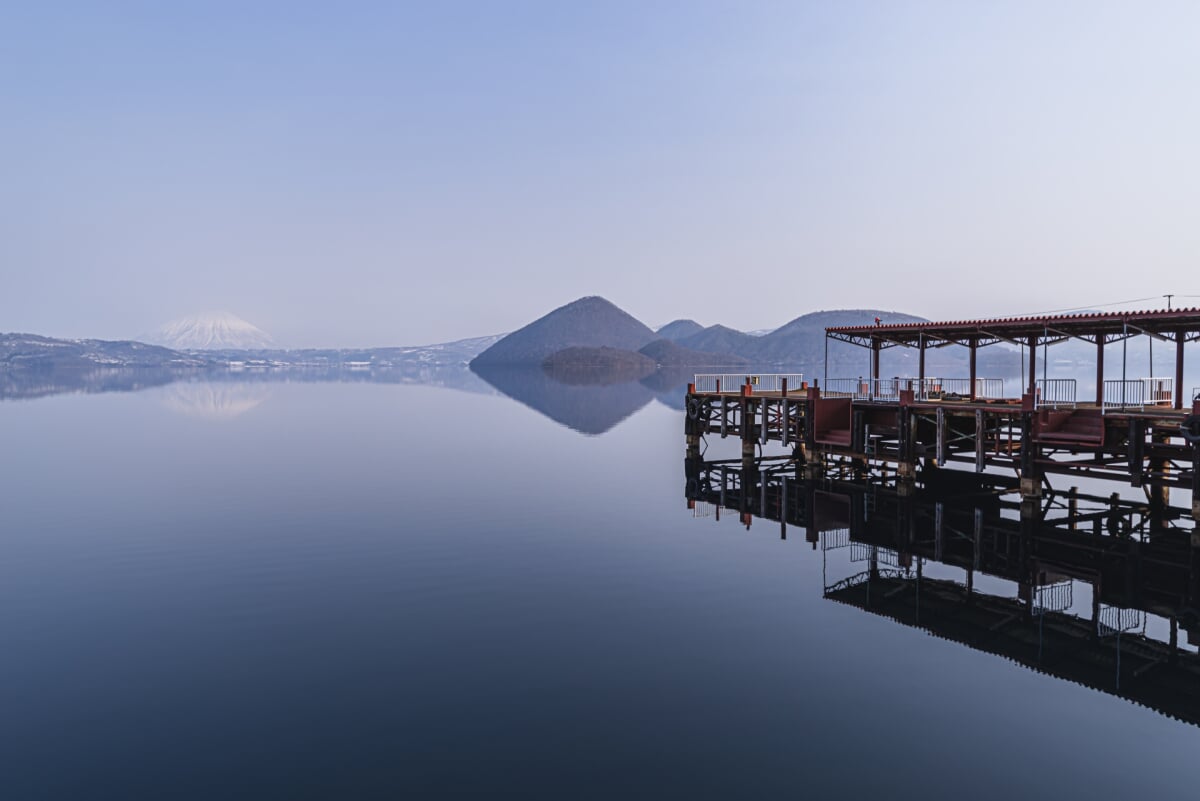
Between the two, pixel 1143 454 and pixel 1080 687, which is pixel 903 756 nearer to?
pixel 1080 687

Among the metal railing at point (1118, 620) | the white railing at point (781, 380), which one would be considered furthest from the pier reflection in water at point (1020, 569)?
the white railing at point (781, 380)

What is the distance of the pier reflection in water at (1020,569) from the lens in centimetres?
1600

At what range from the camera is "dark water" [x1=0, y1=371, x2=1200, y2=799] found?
11508mm

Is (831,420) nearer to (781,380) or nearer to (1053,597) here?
(781,380)

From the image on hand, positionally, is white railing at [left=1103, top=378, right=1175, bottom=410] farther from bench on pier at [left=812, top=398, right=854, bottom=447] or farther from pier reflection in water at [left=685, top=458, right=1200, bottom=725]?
bench on pier at [left=812, top=398, right=854, bottom=447]

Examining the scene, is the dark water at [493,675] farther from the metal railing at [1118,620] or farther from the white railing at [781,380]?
the white railing at [781,380]

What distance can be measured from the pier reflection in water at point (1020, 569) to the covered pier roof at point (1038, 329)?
714cm

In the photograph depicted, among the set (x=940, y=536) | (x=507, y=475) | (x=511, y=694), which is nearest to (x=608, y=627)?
(x=511, y=694)

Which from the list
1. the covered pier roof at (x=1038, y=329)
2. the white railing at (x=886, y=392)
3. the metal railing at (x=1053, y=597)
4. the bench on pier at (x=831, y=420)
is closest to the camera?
the metal railing at (x=1053, y=597)

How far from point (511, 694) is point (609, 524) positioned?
16429 mm

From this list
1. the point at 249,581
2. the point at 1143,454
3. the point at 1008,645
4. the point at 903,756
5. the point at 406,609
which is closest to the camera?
the point at 903,756

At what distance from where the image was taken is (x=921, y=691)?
14.5 metres

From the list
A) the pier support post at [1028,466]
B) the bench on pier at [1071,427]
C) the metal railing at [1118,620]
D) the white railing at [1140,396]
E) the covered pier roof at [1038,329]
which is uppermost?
the covered pier roof at [1038,329]

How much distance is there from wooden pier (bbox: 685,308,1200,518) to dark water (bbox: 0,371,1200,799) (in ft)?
33.5
